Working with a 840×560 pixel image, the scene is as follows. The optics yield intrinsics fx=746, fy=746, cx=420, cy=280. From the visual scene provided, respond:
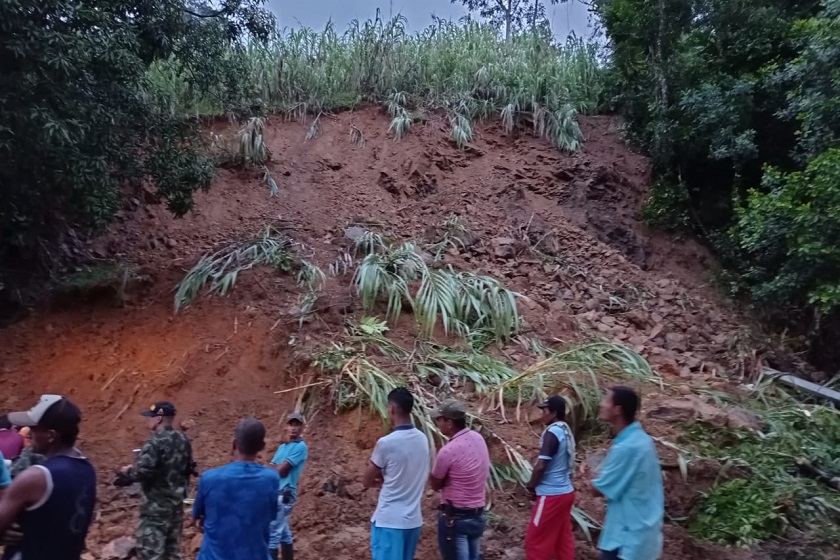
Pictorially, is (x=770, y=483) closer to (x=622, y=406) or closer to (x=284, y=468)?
(x=622, y=406)

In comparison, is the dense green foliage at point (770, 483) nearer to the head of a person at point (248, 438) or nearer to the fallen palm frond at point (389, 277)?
the fallen palm frond at point (389, 277)

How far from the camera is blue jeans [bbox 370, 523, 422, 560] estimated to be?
4.31 meters

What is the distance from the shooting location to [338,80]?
13.2 m

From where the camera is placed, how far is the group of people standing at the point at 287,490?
2984mm

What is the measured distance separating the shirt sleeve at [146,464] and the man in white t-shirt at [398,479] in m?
1.24

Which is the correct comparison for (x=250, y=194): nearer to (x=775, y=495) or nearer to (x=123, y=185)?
(x=123, y=185)

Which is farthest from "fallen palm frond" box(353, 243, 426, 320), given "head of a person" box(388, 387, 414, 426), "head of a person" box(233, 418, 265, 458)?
"head of a person" box(233, 418, 265, 458)

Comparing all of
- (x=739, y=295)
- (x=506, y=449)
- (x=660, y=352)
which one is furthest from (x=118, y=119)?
(x=739, y=295)

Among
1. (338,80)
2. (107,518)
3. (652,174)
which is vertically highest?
(338,80)

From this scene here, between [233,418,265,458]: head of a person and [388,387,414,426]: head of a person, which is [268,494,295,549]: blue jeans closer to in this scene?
[388,387,414,426]: head of a person

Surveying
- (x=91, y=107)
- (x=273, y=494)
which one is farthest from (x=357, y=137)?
(x=273, y=494)

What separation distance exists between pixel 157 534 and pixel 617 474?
271cm

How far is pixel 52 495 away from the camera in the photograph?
116 inches

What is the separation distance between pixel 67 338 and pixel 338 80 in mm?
6901
